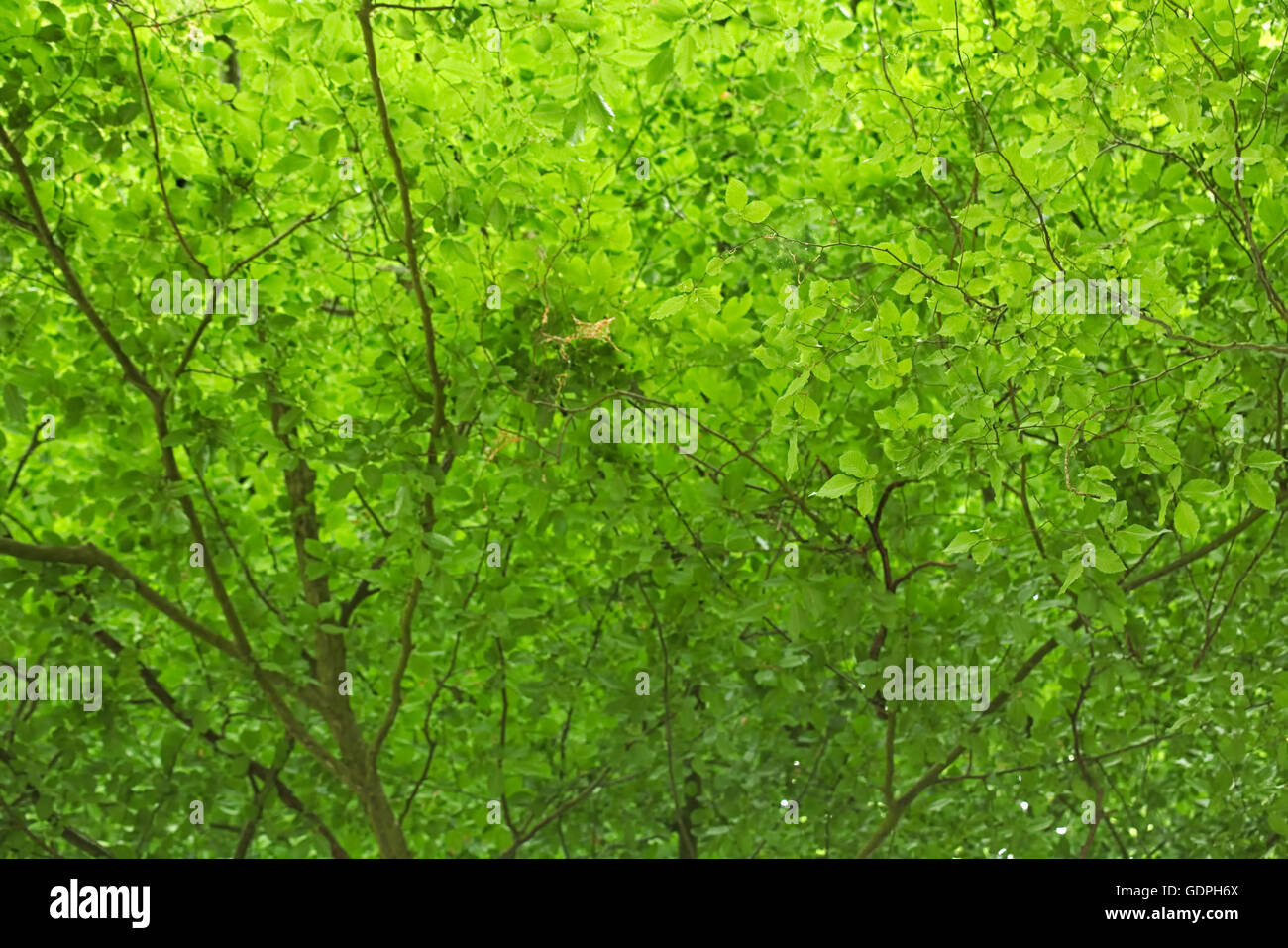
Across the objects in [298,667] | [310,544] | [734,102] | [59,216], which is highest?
[734,102]

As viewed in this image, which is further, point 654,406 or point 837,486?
point 654,406

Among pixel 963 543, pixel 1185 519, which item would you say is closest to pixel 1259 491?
pixel 1185 519

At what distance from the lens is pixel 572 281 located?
4398mm

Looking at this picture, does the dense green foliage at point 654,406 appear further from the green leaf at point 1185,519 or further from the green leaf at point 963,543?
the green leaf at point 963,543

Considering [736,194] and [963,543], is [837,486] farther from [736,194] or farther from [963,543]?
[736,194]

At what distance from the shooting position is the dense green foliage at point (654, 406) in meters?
3.79

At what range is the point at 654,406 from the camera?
466 centimetres

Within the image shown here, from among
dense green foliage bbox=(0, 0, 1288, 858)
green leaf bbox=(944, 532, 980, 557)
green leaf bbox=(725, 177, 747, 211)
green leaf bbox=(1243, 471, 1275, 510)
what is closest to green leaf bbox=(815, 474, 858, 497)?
dense green foliage bbox=(0, 0, 1288, 858)

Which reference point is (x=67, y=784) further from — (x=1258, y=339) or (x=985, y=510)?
(x=1258, y=339)

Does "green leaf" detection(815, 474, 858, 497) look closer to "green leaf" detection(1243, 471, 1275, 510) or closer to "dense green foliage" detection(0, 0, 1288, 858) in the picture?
"dense green foliage" detection(0, 0, 1288, 858)

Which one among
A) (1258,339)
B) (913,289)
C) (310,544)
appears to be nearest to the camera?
(913,289)
